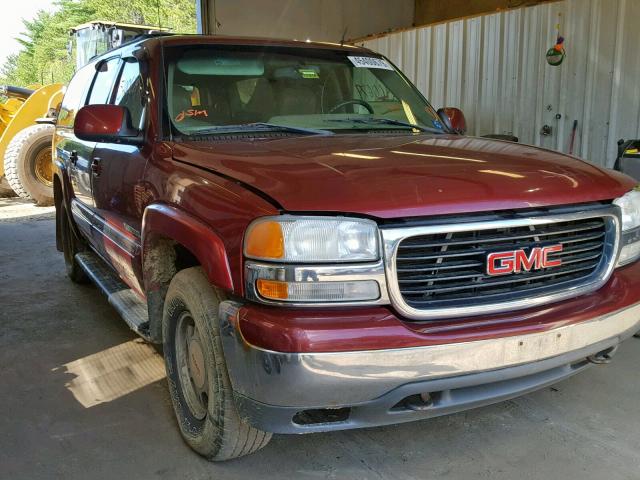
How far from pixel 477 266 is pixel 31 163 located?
10.2m

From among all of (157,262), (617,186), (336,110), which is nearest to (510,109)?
(336,110)

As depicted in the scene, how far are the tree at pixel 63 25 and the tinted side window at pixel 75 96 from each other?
26.4 m

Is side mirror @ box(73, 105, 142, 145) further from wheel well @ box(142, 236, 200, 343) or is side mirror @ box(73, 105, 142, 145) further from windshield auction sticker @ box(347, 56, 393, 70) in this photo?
windshield auction sticker @ box(347, 56, 393, 70)

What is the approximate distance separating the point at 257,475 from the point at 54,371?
171 centimetres

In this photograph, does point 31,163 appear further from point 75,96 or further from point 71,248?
point 75,96

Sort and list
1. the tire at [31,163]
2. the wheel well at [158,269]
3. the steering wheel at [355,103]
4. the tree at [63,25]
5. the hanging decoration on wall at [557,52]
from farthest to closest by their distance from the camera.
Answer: the tree at [63,25] → the tire at [31,163] → the hanging decoration on wall at [557,52] → the steering wheel at [355,103] → the wheel well at [158,269]

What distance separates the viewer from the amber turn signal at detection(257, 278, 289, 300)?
1979 mm

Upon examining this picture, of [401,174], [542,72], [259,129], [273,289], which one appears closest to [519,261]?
[401,174]

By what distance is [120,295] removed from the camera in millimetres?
3719

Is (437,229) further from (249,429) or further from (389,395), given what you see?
(249,429)

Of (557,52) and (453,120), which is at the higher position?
(557,52)

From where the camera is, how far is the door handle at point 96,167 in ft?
12.2

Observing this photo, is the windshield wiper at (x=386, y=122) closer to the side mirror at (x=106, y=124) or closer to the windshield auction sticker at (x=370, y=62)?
the windshield auction sticker at (x=370, y=62)

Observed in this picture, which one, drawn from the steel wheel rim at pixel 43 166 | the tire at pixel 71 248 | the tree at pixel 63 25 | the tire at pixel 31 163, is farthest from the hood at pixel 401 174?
the tree at pixel 63 25
